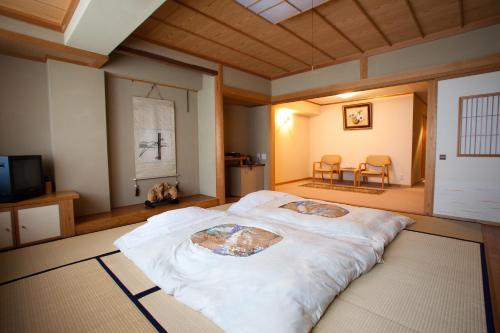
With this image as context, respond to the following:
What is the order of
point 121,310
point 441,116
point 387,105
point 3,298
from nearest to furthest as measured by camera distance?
point 121,310 < point 3,298 < point 441,116 < point 387,105

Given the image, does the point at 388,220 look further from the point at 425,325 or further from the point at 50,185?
the point at 50,185

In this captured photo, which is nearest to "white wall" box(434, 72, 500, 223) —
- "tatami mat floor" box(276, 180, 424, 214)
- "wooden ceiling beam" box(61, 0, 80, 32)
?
"tatami mat floor" box(276, 180, 424, 214)

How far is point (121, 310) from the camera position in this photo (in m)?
1.47

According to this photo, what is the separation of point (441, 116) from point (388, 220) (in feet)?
6.36

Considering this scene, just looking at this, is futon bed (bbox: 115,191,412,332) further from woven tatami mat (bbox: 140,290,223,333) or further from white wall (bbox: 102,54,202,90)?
white wall (bbox: 102,54,202,90)

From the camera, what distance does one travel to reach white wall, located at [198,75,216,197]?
444cm

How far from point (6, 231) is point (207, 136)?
2.94 metres

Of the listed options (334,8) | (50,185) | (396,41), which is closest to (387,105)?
(396,41)

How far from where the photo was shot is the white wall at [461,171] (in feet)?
10.2

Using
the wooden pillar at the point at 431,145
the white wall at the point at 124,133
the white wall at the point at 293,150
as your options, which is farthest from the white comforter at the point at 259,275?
the white wall at the point at 293,150

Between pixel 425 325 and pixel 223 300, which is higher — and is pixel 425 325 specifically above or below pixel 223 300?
below

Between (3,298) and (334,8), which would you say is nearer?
(3,298)

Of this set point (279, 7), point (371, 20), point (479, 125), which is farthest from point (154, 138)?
point (479, 125)

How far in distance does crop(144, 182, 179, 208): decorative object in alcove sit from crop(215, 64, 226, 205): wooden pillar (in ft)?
2.64
